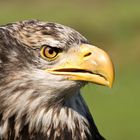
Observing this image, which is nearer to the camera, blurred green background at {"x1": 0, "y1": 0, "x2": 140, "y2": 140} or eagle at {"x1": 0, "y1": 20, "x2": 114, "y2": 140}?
eagle at {"x1": 0, "y1": 20, "x2": 114, "y2": 140}

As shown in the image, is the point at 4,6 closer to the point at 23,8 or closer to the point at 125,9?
the point at 23,8

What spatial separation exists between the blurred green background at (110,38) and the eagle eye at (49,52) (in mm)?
10291

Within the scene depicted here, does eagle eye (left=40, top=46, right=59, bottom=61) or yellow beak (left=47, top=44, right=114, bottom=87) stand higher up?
eagle eye (left=40, top=46, right=59, bottom=61)

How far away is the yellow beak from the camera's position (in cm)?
804


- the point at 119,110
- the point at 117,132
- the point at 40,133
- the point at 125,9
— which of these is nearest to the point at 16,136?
the point at 40,133

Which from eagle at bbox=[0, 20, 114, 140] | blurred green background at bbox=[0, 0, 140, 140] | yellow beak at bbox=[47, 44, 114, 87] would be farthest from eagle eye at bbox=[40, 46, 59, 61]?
blurred green background at bbox=[0, 0, 140, 140]

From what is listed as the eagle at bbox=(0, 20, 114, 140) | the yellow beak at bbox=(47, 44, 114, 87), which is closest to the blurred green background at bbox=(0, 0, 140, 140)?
the eagle at bbox=(0, 20, 114, 140)

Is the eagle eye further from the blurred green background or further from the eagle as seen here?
the blurred green background

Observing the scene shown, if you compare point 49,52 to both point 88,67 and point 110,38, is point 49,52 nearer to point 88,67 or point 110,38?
point 88,67

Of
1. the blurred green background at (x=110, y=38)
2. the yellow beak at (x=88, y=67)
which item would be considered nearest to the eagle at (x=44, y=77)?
the yellow beak at (x=88, y=67)

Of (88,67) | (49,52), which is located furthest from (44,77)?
(88,67)

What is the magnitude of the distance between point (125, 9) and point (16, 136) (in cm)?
2861

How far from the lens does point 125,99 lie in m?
23.6

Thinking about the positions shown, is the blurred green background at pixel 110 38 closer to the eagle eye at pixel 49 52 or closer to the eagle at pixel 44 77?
the eagle at pixel 44 77
